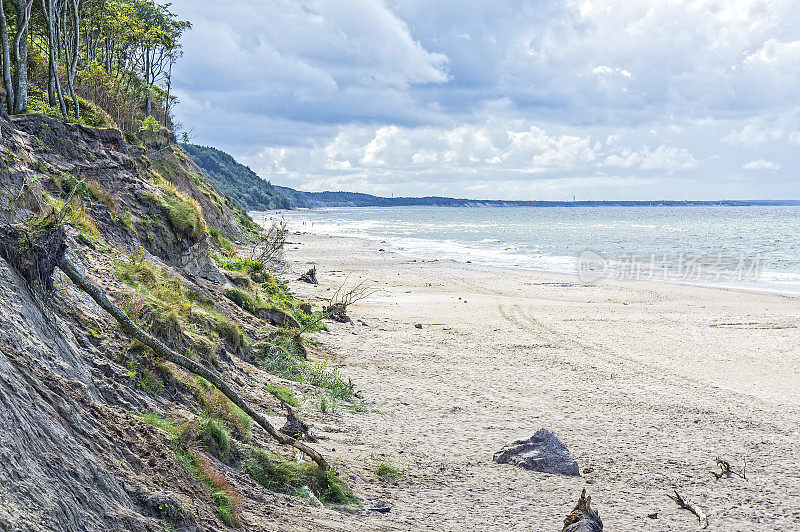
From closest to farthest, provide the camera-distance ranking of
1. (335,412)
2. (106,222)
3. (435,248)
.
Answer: (335,412) < (106,222) < (435,248)

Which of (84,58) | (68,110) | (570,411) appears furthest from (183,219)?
(84,58)

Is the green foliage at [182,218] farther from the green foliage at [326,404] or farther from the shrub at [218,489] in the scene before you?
the shrub at [218,489]

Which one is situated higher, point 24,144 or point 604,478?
point 24,144

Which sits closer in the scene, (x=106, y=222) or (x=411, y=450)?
(x=411, y=450)

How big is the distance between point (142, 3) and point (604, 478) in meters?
47.3

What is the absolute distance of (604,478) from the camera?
7742 mm

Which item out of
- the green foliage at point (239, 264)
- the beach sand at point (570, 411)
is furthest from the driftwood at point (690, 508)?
the green foliage at point (239, 264)

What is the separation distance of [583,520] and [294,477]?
2.80 metres

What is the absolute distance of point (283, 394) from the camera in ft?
29.9

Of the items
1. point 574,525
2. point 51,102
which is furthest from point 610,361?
point 51,102

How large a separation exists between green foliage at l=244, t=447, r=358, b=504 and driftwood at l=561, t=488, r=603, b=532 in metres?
2.09

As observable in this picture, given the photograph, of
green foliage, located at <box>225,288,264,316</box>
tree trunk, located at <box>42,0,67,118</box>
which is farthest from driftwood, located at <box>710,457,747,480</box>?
tree trunk, located at <box>42,0,67,118</box>

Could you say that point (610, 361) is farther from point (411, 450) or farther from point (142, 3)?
point (142, 3)

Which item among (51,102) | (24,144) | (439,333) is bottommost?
(439,333)
